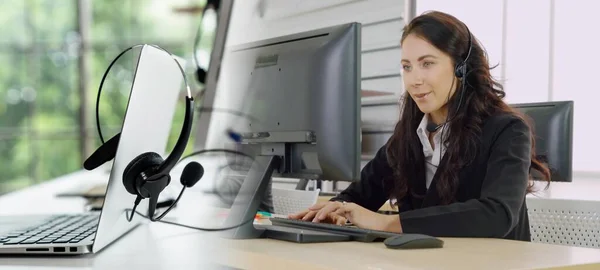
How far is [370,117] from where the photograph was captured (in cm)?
188

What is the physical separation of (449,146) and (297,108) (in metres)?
0.53

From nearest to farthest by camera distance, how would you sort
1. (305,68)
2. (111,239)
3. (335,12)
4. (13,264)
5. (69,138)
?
(13,264), (111,239), (305,68), (335,12), (69,138)

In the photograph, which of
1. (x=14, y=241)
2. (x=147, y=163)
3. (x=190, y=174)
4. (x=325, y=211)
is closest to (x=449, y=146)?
(x=325, y=211)

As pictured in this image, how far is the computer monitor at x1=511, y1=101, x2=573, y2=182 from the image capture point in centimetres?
148

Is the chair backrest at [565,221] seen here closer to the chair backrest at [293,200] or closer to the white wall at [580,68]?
the white wall at [580,68]

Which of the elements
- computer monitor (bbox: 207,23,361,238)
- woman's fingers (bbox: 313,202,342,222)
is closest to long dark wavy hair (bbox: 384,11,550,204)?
woman's fingers (bbox: 313,202,342,222)

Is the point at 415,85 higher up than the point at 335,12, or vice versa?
the point at 335,12

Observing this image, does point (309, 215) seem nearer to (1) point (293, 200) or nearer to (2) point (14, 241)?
(1) point (293, 200)

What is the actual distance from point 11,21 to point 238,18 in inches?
211

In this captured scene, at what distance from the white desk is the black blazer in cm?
9

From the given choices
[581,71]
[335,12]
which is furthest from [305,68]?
[581,71]

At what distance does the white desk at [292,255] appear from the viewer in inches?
30.6

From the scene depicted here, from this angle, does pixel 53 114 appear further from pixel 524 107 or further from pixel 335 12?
pixel 524 107

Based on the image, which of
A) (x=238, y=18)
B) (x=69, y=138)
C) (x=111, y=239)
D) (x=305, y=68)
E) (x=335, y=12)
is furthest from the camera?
(x=69, y=138)
